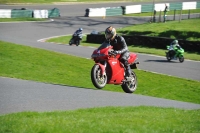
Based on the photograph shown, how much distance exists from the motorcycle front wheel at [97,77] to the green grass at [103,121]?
299cm

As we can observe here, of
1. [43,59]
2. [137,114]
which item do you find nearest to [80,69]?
[43,59]

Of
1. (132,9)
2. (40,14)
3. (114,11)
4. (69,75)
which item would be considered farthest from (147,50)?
(132,9)

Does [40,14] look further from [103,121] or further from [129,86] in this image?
[103,121]

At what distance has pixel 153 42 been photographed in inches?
1357

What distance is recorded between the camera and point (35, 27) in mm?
43844

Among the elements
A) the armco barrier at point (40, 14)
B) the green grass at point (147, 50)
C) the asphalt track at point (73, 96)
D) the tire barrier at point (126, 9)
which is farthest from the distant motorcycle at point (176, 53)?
the tire barrier at point (126, 9)

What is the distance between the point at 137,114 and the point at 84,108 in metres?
1.19

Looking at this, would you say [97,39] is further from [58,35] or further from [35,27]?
[35,27]

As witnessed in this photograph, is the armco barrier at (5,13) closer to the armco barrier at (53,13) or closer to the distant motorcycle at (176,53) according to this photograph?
the armco barrier at (53,13)

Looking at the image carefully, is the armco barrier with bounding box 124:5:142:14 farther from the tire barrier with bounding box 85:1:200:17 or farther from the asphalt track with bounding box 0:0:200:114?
the asphalt track with bounding box 0:0:200:114

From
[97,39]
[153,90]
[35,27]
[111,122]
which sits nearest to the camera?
[111,122]

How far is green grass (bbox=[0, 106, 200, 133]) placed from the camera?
26.5ft

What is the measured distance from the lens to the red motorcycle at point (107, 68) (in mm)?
13531

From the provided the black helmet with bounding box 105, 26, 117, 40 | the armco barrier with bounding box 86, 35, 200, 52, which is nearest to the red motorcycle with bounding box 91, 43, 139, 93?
the black helmet with bounding box 105, 26, 117, 40
